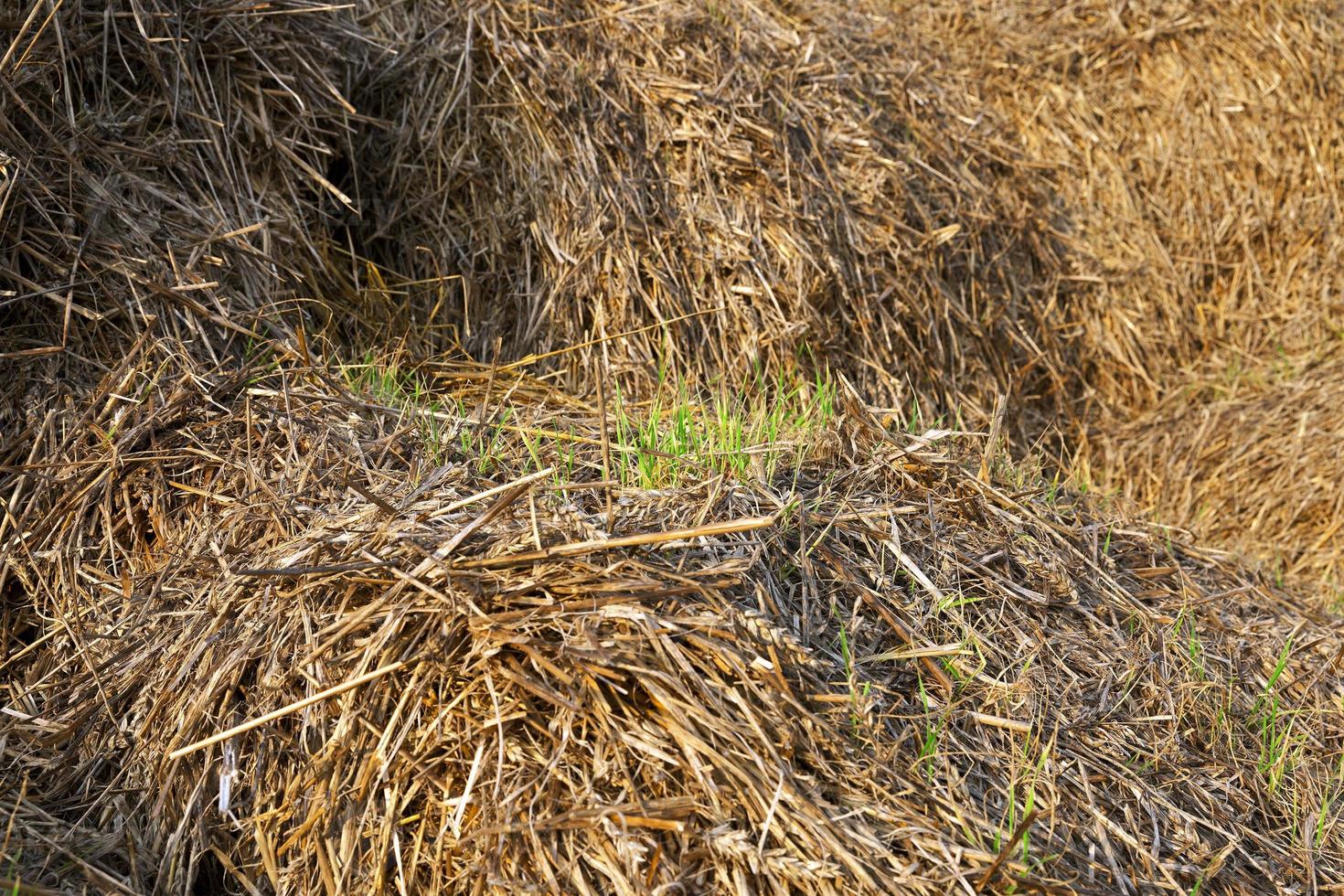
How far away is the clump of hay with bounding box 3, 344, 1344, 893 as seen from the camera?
178cm

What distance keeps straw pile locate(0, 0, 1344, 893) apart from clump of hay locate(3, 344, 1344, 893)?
0.01 m

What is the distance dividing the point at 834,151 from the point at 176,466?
7.74ft

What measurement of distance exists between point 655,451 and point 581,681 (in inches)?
25.2

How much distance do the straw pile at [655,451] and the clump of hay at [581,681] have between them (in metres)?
0.01

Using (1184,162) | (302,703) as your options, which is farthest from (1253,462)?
(302,703)

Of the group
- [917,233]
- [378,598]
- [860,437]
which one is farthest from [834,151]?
[378,598]

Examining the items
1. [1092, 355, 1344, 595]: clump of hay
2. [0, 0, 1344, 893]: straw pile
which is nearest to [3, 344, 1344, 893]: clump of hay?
[0, 0, 1344, 893]: straw pile

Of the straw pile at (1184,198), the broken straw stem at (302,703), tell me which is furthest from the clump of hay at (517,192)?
the broken straw stem at (302,703)

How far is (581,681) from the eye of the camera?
1.82 m

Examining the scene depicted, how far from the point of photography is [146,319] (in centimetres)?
264

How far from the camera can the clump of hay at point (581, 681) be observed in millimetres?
1778

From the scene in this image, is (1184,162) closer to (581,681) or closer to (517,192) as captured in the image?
(517,192)

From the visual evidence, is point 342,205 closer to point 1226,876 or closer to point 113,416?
point 113,416

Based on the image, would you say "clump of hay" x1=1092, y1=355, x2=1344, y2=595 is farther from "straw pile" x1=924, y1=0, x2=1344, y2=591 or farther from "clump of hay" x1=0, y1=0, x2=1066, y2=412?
"clump of hay" x1=0, y1=0, x2=1066, y2=412
